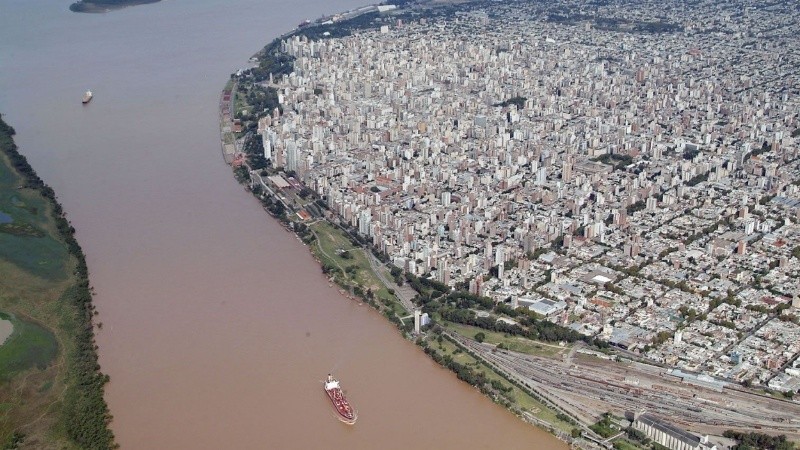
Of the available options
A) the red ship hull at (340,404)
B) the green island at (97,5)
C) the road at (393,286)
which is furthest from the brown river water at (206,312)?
the green island at (97,5)

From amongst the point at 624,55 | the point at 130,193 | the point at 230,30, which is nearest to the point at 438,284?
the point at 130,193

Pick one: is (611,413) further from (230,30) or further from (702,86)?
(230,30)

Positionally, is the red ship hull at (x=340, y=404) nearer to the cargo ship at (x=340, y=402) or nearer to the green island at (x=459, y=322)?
the cargo ship at (x=340, y=402)

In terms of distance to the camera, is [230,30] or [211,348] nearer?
[211,348]

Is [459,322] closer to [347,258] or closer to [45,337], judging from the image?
[347,258]

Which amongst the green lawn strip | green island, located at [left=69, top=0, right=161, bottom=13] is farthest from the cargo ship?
green island, located at [left=69, top=0, right=161, bottom=13]

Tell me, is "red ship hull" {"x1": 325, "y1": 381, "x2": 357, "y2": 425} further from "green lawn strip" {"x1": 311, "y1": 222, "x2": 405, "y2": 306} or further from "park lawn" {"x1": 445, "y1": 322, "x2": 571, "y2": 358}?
"green lawn strip" {"x1": 311, "y1": 222, "x2": 405, "y2": 306}
